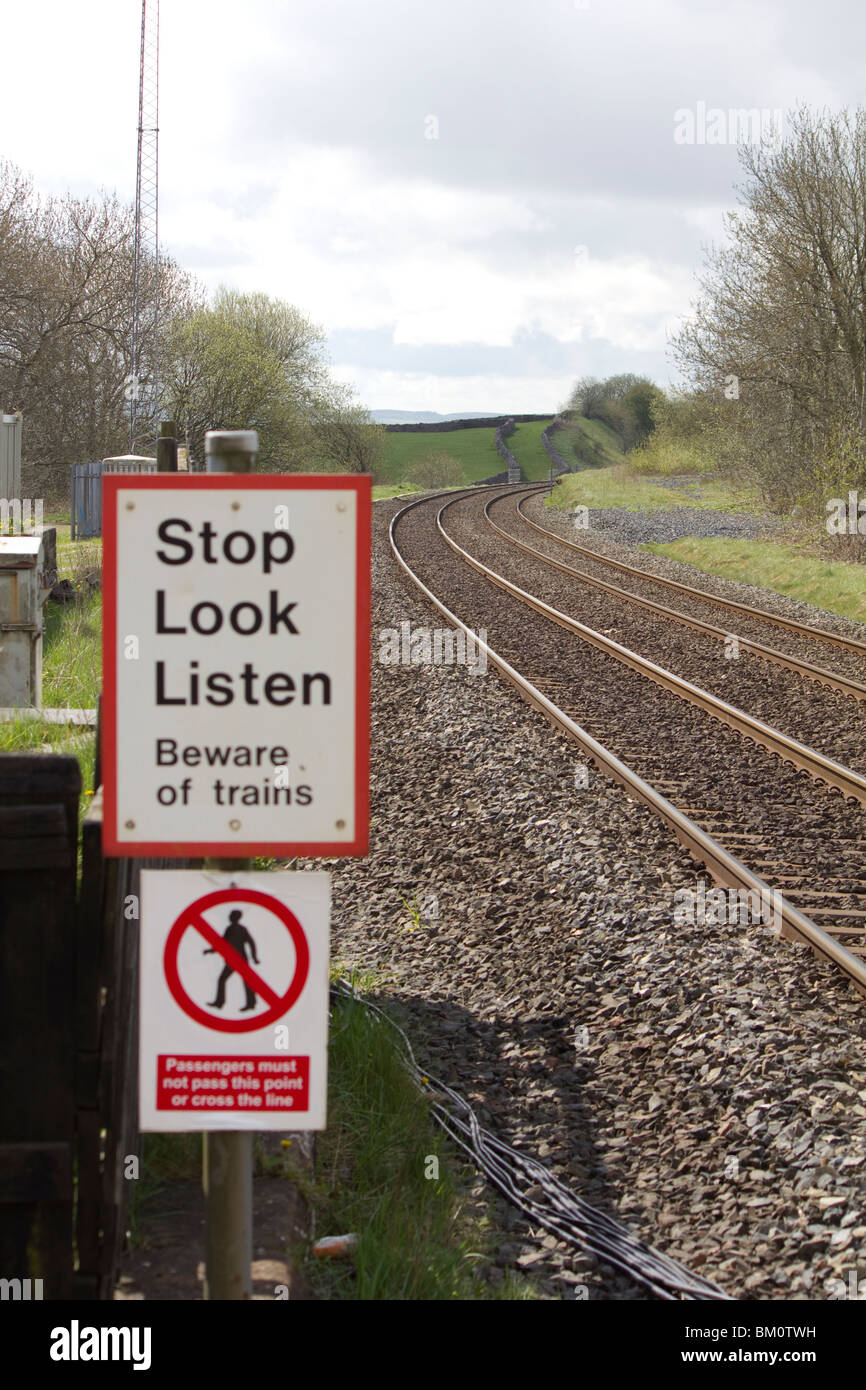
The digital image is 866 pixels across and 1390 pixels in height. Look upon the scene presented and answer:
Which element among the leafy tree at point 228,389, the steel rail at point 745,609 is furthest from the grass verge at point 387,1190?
the leafy tree at point 228,389

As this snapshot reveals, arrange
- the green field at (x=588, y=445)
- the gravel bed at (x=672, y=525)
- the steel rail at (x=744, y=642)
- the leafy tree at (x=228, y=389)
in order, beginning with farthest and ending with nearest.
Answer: the green field at (x=588, y=445)
the leafy tree at (x=228, y=389)
the gravel bed at (x=672, y=525)
the steel rail at (x=744, y=642)

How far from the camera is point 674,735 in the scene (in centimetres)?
945

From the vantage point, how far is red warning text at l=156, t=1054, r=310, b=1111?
6.72ft

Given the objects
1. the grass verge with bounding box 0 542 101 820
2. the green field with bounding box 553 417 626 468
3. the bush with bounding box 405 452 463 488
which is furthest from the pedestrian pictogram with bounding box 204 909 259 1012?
the green field with bounding box 553 417 626 468

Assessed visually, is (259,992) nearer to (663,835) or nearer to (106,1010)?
(106,1010)

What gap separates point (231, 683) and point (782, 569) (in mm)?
19771

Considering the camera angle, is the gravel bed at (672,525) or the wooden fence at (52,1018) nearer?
the wooden fence at (52,1018)

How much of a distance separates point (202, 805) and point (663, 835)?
17.6 ft

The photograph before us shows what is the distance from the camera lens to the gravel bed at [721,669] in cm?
955

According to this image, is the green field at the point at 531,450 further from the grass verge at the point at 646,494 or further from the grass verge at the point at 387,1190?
the grass verge at the point at 387,1190

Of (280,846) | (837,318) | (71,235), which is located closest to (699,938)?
(280,846)

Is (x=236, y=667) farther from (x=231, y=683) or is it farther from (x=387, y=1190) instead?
(x=387, y=1190)

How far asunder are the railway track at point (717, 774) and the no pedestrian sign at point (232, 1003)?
11.9 ft

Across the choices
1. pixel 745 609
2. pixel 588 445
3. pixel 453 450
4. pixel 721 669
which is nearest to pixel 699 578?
pixel 745 609
